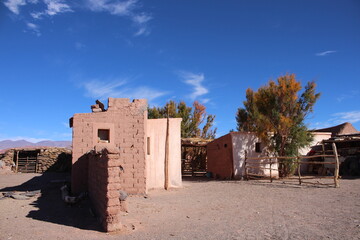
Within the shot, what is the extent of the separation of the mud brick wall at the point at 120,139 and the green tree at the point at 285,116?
8.11 m

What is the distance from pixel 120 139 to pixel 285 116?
9769 millimetres

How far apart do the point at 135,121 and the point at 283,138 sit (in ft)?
29.7

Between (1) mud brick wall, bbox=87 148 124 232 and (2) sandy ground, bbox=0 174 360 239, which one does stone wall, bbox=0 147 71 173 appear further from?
(1) mud brick wall, bbox=87 148 124 232

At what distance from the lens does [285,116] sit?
51.2ft

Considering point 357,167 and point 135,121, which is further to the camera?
point 357,167

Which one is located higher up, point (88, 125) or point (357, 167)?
point (88, 125)

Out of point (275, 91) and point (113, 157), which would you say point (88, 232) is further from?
point (275, 91)

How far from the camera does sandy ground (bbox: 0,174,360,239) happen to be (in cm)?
525

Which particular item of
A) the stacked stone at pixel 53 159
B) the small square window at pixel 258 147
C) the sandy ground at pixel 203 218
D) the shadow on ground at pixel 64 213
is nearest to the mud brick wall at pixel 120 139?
the sandy ground at pixel 203 218

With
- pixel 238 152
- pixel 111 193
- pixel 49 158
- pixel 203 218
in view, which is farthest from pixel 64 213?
pixel 49 158

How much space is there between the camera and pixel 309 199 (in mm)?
8922

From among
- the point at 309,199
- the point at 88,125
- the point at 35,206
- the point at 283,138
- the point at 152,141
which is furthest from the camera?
the point at 283,138

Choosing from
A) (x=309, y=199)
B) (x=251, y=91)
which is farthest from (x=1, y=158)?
(x=309, y=199)

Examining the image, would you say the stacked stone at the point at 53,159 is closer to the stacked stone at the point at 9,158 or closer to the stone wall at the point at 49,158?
the stone wall at the point at 49,158
